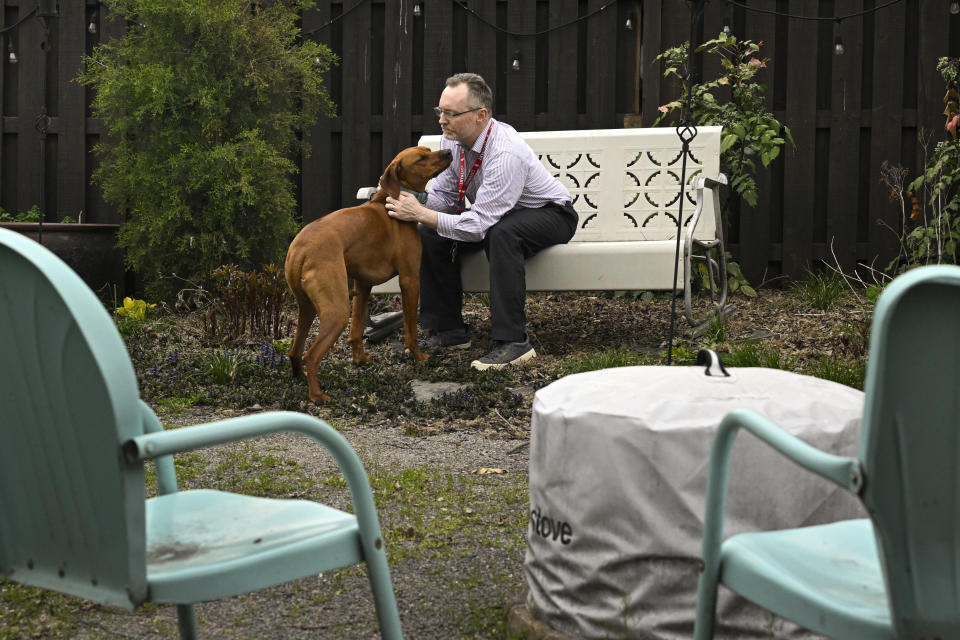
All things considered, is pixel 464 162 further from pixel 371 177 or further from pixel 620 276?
pixel 371 177

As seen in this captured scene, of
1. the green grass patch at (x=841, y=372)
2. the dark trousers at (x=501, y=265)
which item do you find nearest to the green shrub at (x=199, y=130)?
the dark trousers at (x=501, y=265)

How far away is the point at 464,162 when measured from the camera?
18.5 feet

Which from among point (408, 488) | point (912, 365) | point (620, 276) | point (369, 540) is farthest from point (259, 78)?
point (912, 365)

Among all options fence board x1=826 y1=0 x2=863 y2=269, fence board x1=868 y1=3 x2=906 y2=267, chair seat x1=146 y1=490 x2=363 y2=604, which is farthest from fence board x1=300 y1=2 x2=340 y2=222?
chair seat x1=146 y1=490 x2=363 y2=604

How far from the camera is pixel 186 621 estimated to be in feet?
5.95

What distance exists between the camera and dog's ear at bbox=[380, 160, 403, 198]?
5152 mm

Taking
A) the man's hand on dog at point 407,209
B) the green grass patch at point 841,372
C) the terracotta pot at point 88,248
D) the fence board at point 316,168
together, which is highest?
the fence board at point 316,168

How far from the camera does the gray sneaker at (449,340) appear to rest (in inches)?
233

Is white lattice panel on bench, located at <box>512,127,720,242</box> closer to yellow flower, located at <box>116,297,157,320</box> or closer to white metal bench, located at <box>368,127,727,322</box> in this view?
white metal bench, located at <box>368,127,727,322</box>

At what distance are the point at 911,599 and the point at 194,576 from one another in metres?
0.86

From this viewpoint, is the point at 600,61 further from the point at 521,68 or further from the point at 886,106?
the point at 886,106

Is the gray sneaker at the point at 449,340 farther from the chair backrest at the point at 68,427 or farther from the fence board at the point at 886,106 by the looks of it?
the chair backrest at the point at 68,427

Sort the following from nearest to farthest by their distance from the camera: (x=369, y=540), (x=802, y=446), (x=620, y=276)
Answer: (x=802, y=446), (x=369, y=540), (x=620, y=276)

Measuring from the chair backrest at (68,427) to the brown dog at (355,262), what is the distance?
123 inches
